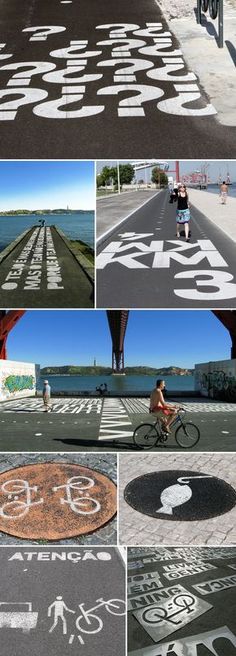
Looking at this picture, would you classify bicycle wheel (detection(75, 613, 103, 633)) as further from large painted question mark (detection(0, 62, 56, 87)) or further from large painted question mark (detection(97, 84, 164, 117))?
large painted question mark (detection(0, 62, 56, 87))

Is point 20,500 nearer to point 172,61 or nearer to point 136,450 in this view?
point 136,450

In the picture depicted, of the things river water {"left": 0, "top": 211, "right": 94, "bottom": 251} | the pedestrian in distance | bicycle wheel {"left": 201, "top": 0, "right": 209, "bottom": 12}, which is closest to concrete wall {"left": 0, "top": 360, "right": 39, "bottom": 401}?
river water {"left": 0, "top": 211, "right": 94, "bottom": 251}

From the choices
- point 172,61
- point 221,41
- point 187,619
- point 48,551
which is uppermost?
point 221,41

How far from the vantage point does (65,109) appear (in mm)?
7699

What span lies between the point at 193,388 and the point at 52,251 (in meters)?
2.42

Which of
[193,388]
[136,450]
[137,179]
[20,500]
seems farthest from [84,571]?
[137,179]

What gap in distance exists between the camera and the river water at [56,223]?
4.84m

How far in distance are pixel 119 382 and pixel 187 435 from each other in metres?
1.24

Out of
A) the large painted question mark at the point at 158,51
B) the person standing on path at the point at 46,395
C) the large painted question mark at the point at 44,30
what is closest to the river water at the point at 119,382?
the person standing on path at the point at 46,395

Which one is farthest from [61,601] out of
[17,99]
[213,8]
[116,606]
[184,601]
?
[213,8]

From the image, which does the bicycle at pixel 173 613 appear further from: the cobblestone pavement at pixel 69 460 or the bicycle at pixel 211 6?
the bicycle at pixel 211 6

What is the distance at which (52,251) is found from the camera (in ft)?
16.2

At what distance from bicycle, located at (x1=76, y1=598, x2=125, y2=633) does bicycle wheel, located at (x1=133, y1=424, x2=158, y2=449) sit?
164 centimetres

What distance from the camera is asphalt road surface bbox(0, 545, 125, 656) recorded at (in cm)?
519
